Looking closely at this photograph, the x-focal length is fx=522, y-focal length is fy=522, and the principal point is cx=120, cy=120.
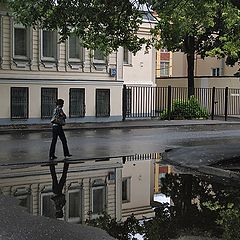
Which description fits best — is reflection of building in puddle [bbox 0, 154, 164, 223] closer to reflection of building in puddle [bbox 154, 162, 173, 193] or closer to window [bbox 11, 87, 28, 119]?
reflection of building in puddle [bbox 154, 162, 173, 193]

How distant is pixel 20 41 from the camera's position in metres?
26.6

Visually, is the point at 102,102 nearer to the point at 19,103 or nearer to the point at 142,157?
the point at 19,103

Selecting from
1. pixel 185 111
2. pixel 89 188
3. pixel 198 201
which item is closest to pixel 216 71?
pixel 185 111

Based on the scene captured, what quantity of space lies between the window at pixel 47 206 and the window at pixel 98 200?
0.69 meters

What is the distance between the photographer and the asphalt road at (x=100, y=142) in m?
15.7

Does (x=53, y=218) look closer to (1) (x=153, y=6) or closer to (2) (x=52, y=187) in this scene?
(2) (x=52, y=187)

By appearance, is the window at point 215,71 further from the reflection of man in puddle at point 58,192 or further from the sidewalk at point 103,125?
the reflection of man in puddle at point 58,192

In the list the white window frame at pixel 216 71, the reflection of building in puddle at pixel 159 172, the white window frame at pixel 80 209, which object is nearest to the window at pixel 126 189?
the reflection of building in puddle at pixel 159 172

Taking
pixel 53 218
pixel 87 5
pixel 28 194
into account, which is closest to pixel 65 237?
pixel 53 218

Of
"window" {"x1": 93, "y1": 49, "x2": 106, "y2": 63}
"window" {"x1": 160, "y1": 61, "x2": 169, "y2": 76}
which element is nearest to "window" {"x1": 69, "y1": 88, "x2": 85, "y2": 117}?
"window" {"x1": 93, "y1": 49, "x2": 106, "y2": 63}

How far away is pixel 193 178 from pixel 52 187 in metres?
3.24

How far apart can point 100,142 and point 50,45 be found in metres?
9.98

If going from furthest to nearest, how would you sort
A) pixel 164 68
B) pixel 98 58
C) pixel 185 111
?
pixel 164 68, pixel 185 111, pixel 98 58

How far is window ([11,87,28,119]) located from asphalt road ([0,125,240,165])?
3.44m
